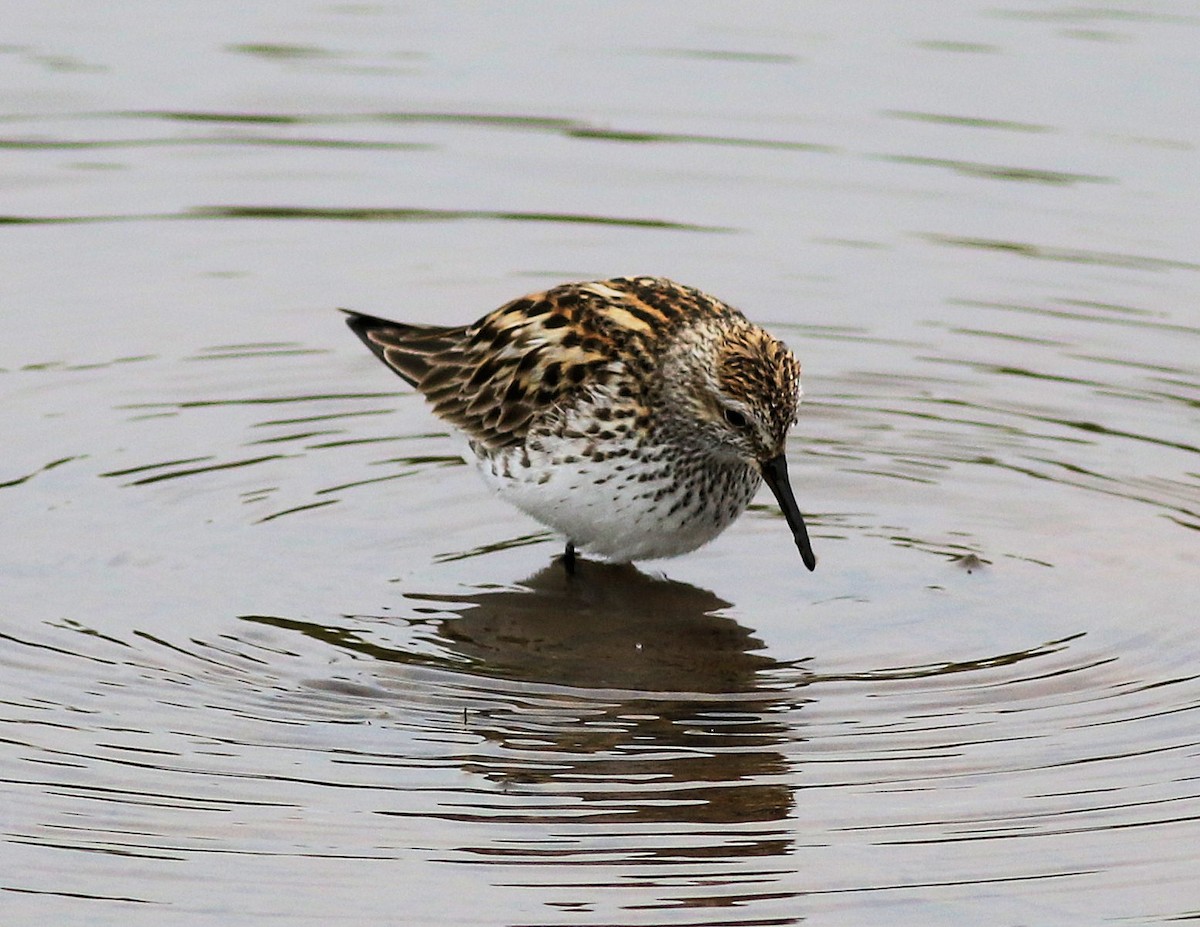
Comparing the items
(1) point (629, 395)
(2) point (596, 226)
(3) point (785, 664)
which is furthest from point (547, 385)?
(2) point (596, 226)

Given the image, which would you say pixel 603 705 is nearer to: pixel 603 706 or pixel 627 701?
pixel 603 706

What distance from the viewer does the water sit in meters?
7.27

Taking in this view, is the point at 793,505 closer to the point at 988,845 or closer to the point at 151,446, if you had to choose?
the point at 988,845

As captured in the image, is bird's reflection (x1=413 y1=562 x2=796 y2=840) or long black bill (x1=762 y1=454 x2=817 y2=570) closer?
bird's reflection (x1=413 y1=562 x2=796 y2=840)

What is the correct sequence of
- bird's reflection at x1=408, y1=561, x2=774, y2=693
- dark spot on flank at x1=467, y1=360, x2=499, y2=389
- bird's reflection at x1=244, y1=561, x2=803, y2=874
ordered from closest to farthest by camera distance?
bird's reflection at x1=244, y1=561, x2=803, y2=874, bird's reflection at x1=408, y1=561, x2=774, y2=693, dark spot on flank at x1=467, y1=360, x2=499, y2=389

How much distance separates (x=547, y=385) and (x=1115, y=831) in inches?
146

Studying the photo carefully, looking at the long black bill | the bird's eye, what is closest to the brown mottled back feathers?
the bird's eye

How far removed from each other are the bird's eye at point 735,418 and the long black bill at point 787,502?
21 cm

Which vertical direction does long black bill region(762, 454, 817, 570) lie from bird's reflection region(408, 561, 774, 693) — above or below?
above

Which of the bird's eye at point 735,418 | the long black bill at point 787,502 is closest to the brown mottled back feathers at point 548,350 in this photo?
the bird's eye at point 735,418

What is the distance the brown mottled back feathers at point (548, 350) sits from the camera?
9984mm

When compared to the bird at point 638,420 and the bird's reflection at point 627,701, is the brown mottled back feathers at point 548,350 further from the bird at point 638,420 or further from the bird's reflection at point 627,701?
the bird's reflection at point 627,701

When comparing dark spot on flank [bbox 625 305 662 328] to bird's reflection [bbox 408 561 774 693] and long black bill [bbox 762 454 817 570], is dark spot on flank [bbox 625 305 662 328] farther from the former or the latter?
bird's reflection [bbox 408 561 774 693]

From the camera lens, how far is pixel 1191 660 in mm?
8914
